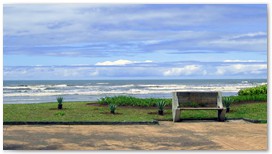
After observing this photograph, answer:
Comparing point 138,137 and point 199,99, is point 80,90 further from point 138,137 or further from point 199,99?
point 138,137

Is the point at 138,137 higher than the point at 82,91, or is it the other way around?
the point at 82,91

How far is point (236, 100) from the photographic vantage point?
58.1 feet

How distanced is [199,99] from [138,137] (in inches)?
154

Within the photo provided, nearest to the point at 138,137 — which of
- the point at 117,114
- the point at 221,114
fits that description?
the point at 221,114

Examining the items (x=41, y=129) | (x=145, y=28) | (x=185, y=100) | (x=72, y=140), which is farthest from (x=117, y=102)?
(x=145, y=28)

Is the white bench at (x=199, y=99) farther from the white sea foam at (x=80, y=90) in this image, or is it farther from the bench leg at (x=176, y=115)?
the white sea foam at (x=80, y=90)

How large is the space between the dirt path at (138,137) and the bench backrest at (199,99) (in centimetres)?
136

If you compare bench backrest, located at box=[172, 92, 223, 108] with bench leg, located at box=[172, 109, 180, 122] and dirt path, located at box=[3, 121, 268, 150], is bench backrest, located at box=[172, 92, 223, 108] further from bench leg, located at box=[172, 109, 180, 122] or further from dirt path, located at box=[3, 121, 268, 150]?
dirt path, located at box=[3, 121, 268, 150]

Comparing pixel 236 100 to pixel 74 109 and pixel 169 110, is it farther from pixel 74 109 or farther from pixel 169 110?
pixel 74 109

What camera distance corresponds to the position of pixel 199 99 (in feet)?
43.6

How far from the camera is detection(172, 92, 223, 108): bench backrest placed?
13219 mm

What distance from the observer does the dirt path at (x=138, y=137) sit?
8836mm

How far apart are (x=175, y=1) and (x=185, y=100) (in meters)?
5.45

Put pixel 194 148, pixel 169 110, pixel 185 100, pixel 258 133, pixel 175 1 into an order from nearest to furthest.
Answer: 1. pixel 175 1
2. pixel 194 148
3. pixel 258 133
4. pixel 185 100
5. pixel 169 110
